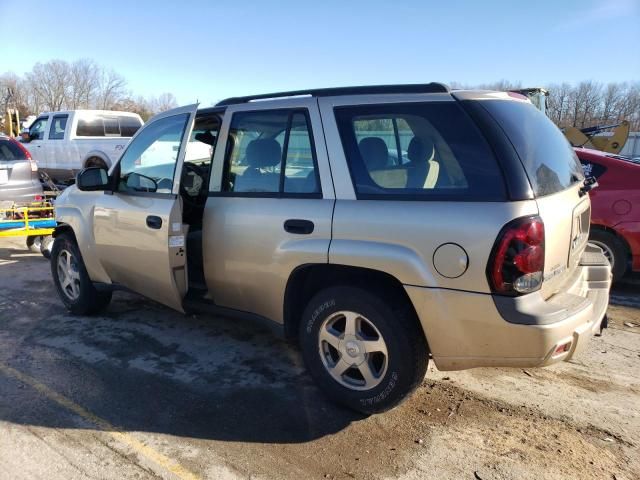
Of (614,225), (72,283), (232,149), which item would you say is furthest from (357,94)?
(614,225)

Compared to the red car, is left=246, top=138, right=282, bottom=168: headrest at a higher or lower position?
higher

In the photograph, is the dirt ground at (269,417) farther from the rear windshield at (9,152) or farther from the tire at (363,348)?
the rear windshield at (9,152)

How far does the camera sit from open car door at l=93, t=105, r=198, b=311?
3928 mm

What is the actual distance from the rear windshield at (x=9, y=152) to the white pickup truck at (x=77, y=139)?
3.85m

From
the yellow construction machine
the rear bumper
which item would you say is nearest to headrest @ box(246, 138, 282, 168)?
the rear bumper

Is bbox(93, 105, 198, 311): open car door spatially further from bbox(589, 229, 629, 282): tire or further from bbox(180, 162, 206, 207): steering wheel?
bbox(589, 229, 629, 282): tire

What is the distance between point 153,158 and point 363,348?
2461 mm

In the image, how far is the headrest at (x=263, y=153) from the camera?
3582 millimetres

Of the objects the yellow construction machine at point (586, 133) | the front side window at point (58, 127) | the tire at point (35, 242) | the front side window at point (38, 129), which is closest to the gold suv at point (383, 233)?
the tire at point (35, 242)

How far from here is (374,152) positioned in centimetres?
318

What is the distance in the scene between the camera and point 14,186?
8.70 metres

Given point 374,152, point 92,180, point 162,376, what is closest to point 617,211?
point 374,152

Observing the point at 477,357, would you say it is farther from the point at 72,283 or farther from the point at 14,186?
the point at 14,186

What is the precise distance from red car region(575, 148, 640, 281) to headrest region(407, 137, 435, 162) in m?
3.74
